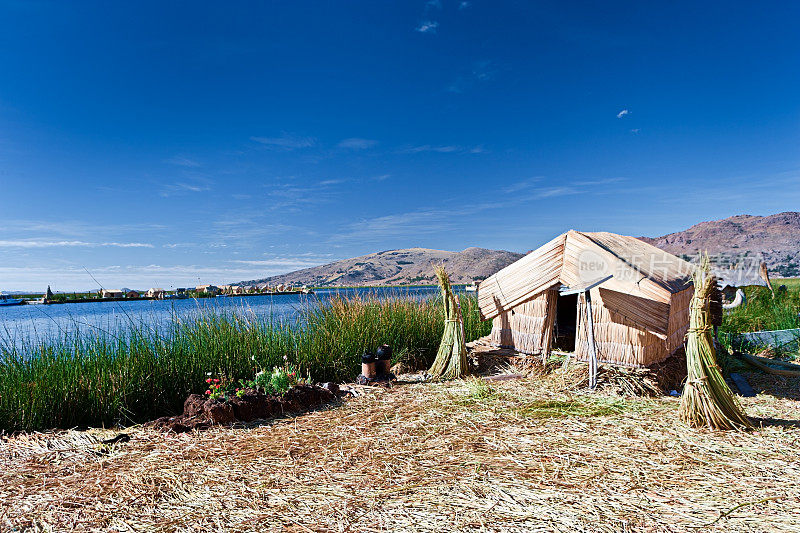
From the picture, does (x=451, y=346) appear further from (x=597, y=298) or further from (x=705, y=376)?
(x=705, y=376)

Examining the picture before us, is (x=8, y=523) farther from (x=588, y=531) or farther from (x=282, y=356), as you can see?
(x=282, y=356)

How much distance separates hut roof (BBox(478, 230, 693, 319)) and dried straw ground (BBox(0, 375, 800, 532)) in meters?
1.50

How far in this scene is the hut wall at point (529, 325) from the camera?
6117 millimetres

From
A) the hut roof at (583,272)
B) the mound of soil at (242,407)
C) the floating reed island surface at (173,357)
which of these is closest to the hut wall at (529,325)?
the hut roof at (583,272)

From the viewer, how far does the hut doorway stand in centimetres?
697

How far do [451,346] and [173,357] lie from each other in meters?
3.54

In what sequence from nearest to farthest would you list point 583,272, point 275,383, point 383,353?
point 275,383, point 583,272, point 383,353

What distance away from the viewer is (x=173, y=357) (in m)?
5.69

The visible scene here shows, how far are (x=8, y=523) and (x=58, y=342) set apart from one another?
3302mm

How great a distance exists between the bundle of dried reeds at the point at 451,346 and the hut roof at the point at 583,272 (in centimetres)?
56

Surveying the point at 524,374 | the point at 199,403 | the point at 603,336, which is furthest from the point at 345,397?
the point at 603,336

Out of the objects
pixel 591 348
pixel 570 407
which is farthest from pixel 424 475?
pixel 591 348

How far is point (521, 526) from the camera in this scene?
2420 millimetres

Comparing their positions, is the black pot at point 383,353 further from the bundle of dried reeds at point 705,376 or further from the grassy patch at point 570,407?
the bundle of dried reeds at point 705,376
